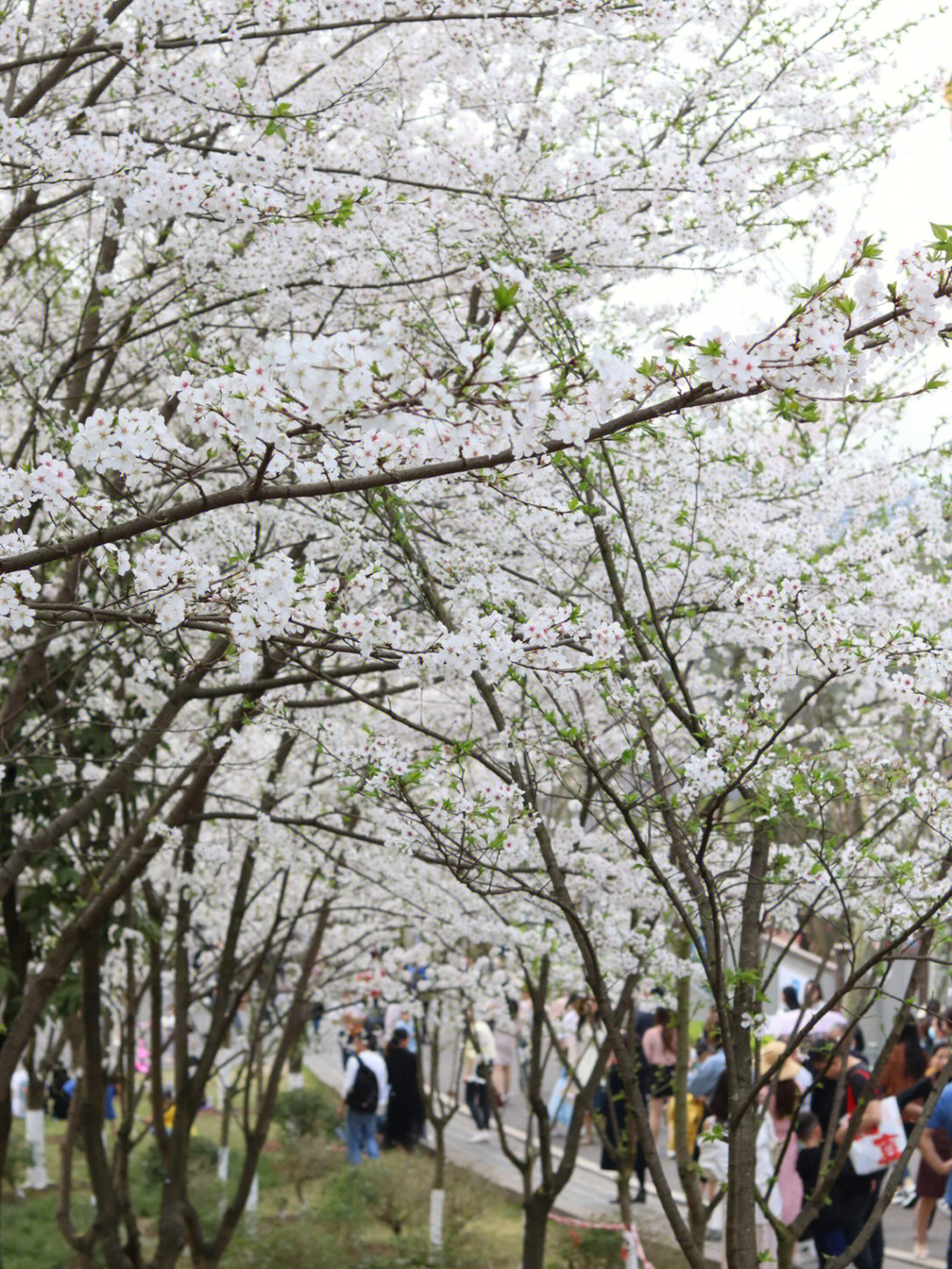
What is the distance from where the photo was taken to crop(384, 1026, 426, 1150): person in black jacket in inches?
530

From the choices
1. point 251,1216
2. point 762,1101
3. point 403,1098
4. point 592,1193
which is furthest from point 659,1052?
point 762,1101

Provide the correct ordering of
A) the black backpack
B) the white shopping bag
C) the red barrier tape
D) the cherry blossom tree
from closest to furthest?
the cherry blossom tree → the white shopping bag → the red barrier tape → the black backpack

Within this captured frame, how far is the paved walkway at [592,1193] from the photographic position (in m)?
9.50

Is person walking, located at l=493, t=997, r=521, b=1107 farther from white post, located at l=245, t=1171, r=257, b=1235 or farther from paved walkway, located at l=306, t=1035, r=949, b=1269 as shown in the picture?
white post, located at l=245, t=1171, r=257, b=1235

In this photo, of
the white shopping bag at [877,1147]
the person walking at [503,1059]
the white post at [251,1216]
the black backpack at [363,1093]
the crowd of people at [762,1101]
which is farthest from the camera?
the person walking at [503,1059]

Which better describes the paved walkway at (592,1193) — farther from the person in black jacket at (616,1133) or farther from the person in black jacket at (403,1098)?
the person in black jacket at (403,1098)

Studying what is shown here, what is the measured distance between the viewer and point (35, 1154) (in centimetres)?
1217

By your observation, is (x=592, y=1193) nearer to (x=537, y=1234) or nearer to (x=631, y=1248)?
(x=631, y=1248)

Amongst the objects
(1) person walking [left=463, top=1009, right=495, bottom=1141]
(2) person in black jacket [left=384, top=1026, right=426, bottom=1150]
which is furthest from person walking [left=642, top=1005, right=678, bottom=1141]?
(2) person in black jacket [left=384, top=1026, right=426, bottom=1150]

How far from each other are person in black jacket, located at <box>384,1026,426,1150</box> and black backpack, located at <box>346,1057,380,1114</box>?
1071 millimetres

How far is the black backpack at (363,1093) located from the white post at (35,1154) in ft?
9.46

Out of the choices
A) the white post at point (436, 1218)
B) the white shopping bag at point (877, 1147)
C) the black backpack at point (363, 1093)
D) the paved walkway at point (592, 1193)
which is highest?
the white shopping bag at point (877, 1147)

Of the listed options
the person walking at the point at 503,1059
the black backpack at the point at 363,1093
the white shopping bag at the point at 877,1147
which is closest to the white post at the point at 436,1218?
the black backpack at the point at 363,1093

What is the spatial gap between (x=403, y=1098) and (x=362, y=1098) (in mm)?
1556
